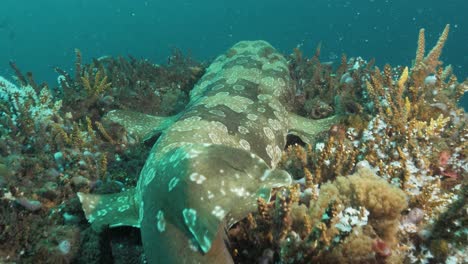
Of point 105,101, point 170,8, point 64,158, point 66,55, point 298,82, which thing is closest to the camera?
point 64,158

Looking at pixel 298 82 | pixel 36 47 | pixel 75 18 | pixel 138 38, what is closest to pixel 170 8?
pixel 138 38

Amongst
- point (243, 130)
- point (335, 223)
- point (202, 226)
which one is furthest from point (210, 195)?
point (243, 130)

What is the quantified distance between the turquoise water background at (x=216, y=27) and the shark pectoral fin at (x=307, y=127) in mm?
55785

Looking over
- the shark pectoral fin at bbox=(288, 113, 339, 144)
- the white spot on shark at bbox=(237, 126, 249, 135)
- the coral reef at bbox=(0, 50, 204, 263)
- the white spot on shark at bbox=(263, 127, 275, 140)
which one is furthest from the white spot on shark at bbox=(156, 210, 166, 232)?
the shark pectoral fin at bbox=(288, 113, 339, 144)

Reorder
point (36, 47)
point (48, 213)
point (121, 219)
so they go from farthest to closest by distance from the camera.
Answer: point (36, 47) < point (48, 213) < point (121, 219)

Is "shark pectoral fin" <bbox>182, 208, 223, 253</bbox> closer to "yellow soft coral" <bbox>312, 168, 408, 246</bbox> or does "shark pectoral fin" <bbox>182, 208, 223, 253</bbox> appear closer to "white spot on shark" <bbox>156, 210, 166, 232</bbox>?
"white spot on shark" <bbox>156, 210, 166, 232</bbox>

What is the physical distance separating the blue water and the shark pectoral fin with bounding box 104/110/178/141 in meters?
54.7

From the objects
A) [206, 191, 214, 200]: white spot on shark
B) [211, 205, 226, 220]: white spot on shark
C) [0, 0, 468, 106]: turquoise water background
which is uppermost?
[206, 191, 214, 200]: white spot on shark

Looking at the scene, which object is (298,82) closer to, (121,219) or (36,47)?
(121,219)

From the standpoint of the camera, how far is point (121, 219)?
3.66m

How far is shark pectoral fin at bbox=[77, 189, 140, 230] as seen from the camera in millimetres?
3645

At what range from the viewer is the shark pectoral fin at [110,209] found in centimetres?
364

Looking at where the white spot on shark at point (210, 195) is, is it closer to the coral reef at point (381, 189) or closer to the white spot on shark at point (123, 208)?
the coral reef at point (381, 189)

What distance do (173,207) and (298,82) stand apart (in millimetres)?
6111
